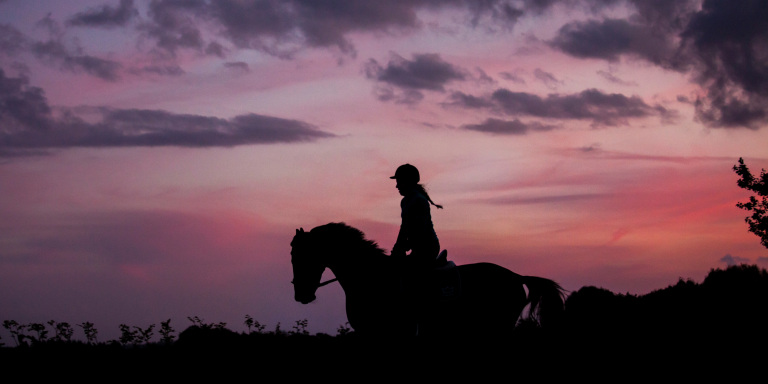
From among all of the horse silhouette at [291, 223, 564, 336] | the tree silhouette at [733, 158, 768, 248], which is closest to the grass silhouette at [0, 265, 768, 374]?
the horse silhouette at [291, 223, 564, 336]

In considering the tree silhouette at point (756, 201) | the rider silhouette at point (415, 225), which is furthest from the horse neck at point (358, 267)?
the tree silhouette at point (756, 201)

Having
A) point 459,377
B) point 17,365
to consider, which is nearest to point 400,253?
point 459,377

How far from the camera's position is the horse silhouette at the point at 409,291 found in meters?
12.6

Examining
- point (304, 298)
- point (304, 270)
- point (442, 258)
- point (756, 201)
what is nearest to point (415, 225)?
point (442, 258)

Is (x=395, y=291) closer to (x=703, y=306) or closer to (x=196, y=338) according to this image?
(x=196, y=338)

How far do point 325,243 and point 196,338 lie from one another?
356 centimetres

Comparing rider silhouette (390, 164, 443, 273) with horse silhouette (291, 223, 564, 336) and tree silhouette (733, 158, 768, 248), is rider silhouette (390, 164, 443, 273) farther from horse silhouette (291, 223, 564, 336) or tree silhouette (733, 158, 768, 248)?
tree silhouette (733, 158, 768, 248)

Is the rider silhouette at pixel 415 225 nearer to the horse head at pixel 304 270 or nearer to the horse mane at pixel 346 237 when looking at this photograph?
the horse mane at pixel 346 237

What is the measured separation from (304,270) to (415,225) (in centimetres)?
238

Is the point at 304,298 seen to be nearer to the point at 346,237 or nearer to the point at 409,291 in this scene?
the point at 346,237

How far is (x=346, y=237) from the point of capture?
13.3 metres

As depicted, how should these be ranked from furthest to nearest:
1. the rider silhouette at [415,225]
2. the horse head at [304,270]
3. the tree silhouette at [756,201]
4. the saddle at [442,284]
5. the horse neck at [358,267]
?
the tree silhouette at [756,201] → the horse head at [304,270] → the horse neck at [358,267] → the saddle at [442,284] → the rider silhouette at [415,225]

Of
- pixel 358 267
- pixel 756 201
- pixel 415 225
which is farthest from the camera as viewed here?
pixel 756 201

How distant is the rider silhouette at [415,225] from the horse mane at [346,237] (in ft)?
2.39
